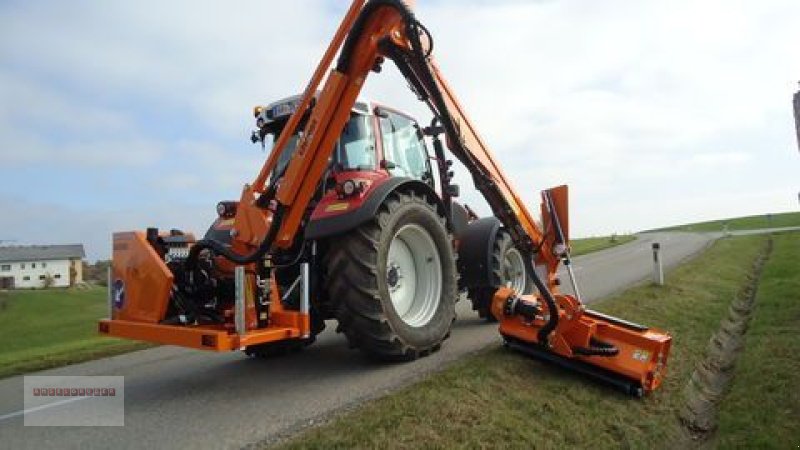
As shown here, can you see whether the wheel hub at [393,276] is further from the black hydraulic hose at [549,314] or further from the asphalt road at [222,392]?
the black hydraulic hose at [549,314]

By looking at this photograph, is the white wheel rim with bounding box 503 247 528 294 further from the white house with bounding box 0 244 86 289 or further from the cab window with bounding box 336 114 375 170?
the white house with bounding box 0 244 86 289

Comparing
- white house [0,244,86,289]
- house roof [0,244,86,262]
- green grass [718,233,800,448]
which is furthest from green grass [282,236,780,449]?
house roof [0,244,86,262]

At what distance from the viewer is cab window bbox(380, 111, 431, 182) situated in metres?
6.79

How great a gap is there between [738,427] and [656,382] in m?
0.75

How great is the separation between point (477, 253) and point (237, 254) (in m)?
3.64

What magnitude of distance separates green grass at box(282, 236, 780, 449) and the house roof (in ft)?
229

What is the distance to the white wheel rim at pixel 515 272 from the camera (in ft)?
29.5

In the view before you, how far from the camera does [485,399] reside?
4.93 metres

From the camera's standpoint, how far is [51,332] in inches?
862

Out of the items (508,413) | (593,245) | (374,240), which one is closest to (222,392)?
(374,240)

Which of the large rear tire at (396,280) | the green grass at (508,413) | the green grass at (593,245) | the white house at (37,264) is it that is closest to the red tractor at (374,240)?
the large rear tire at (396,280)

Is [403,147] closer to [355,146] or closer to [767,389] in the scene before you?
[355,146]

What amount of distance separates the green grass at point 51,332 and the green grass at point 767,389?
7033 millimetres

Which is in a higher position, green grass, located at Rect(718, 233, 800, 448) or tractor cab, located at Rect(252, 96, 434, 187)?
tractor cab, located at Rect(252, 96, 434, 187)
